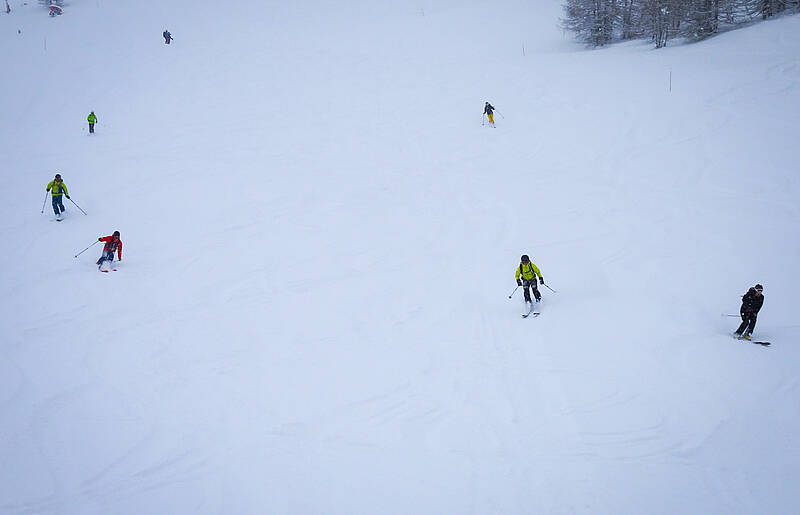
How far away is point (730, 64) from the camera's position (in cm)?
2433

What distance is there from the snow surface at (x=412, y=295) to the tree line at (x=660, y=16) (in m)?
2.64

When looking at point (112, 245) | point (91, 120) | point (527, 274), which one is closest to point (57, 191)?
point (112, 245)

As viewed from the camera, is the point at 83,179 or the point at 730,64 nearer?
the point at 83,179

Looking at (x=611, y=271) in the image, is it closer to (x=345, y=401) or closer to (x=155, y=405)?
(x=345, y=401)

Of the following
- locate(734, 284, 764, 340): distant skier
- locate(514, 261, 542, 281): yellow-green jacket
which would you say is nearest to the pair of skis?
locate(514, 261, 542, 281): yellow-green jacket

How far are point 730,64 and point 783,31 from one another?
182 inches

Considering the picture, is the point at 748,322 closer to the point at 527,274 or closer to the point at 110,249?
the point at 527,274

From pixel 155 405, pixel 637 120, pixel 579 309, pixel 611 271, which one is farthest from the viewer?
pixel 637 120

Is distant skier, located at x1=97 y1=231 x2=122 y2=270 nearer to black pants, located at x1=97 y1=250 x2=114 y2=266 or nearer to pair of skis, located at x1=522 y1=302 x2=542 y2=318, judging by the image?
black pants, located at x1=97 y1=250 x2=114 y2=266

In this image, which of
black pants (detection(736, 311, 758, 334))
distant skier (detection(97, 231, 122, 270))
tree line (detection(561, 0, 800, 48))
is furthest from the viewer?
tree line (detection(561, 0, 800, 48))

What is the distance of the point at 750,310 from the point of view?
9.04m

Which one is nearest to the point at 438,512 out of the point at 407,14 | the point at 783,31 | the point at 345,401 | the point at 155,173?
the point at 345,401

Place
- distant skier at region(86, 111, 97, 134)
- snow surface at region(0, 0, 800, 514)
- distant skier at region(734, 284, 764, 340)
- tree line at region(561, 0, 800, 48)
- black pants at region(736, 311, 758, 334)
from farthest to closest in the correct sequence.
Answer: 1. tree line at region(561, 0, 800, 48)
2. distant skier at region(86, 111, 97, 134)
3. black pants at region(736, 311, 758, 334)
4. distant skier at region(734, 284, 764, 340)
5. snow surface at region(0, 0, 800, 514)

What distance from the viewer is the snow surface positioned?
22.9ft
